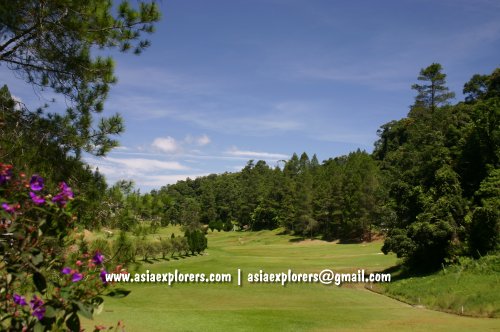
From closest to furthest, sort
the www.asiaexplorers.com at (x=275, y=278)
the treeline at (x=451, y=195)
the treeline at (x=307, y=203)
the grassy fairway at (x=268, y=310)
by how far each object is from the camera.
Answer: the grassy fairway at (x=268, y=310) < the treeline at (x=451, y=195) < the www.asiaexplorers.com at (x=275, y=278) < the treeline at (x=307, y=203)

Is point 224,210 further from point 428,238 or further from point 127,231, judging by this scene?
point 127,231

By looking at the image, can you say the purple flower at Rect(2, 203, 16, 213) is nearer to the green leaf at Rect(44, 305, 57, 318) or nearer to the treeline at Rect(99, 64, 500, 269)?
the green leaf at Rect(44, 305, 57, 318)

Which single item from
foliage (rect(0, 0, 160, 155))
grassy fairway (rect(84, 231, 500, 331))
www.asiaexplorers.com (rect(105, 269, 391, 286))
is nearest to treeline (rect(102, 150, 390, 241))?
www.asiaexplorers.com (rect(105, 269, 391, 286))

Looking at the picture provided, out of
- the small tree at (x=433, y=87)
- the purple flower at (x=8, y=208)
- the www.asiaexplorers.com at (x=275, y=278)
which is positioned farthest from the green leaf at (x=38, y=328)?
the small tree at (x=433, y=87)

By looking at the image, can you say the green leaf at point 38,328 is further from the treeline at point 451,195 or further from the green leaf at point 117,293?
the treeline at point 451,195

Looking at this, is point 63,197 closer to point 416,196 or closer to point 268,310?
point 268,310

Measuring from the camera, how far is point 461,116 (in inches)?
2329

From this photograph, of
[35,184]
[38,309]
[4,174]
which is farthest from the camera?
[4,174]

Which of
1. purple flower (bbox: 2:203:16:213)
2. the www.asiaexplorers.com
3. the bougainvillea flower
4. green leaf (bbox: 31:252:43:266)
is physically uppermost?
the bougainvillea flower

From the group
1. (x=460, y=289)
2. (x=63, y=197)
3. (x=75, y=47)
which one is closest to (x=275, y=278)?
(x=460, y=289)

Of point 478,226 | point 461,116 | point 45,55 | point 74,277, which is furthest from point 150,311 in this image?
point 461,116

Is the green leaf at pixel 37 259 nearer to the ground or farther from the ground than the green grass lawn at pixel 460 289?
farther from the ground

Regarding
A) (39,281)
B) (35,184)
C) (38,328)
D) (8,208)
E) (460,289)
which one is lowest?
(460,289)

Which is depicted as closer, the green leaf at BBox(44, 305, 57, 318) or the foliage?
the green leaf at BBox(44, 305, 57, 318)
